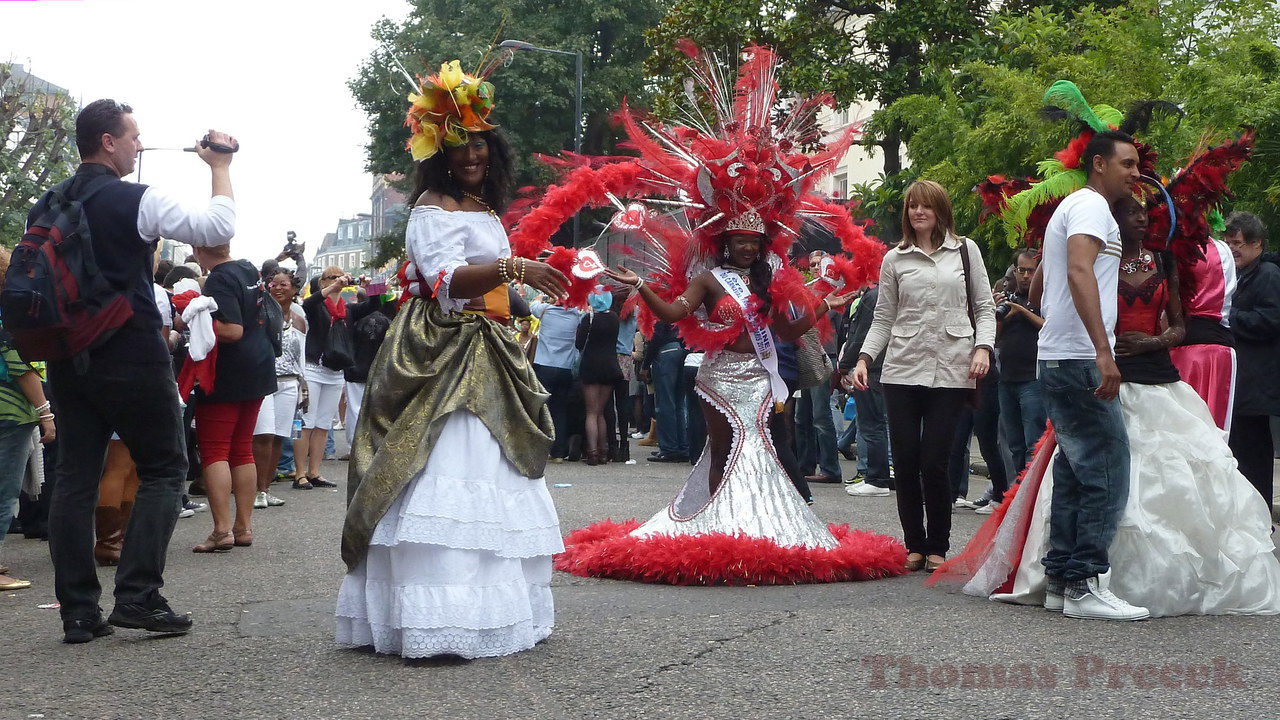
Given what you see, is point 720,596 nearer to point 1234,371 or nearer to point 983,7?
point 1234,371

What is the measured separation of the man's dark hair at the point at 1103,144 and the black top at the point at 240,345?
4.67 meters

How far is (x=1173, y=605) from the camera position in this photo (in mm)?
5445

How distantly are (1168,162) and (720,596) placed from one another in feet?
28.7

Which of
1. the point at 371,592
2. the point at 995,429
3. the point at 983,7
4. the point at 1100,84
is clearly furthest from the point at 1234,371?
the point at 983,7

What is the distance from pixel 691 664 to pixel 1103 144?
2.73m

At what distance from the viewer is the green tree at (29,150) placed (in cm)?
3091

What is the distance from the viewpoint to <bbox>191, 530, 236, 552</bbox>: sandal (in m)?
7.79

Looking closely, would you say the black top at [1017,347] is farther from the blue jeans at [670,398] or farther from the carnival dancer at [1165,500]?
the blue jeans at [670,398]

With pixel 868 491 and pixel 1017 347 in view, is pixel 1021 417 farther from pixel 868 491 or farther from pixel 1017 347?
pixel 868 491

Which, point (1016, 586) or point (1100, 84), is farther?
point (1100, 84)

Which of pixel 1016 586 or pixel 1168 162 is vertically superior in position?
pixel 1168 162

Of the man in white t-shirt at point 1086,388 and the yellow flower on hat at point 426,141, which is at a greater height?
the yellow flower on hat at point 426,141

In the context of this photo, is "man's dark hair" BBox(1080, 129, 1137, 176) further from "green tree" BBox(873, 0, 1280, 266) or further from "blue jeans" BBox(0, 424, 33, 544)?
"green tree" BBox(873, 0, 1280, 266)

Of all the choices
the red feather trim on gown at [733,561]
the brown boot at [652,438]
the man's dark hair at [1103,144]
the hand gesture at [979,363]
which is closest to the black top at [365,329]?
the brown boot at [652,438]
